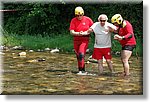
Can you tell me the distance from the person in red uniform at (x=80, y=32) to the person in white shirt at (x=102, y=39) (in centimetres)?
6

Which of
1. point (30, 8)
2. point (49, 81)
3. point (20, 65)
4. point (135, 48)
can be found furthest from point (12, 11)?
point (135, 48)

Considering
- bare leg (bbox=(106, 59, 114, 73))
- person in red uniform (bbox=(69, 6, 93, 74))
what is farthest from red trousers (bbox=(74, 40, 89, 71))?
A: bare leg (bbox=(106, 59, 114, 73))

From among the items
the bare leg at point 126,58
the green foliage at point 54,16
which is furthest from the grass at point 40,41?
the bare leg at point 126,58

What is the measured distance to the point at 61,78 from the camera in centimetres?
425

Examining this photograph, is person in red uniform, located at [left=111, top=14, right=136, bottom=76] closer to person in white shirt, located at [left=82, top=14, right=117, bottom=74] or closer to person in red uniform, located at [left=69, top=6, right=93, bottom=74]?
person in white shirt, located at [left=82, top=14, right=117, bottom=74]

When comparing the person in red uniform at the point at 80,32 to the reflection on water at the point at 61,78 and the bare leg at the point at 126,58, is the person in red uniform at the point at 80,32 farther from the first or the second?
the bare leg at the point at 126,58

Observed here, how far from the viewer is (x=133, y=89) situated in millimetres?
3943

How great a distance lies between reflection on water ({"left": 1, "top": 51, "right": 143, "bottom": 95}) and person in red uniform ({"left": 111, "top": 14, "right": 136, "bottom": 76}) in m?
0.06

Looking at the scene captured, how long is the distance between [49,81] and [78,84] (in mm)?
246

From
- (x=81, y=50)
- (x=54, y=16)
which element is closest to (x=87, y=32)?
(x=81, y=50)

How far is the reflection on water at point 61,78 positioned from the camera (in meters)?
3.92

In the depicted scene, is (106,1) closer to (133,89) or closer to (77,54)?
(77,54)

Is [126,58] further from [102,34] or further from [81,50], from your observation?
[81,50]

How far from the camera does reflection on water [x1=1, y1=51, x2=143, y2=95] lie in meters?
3.92
